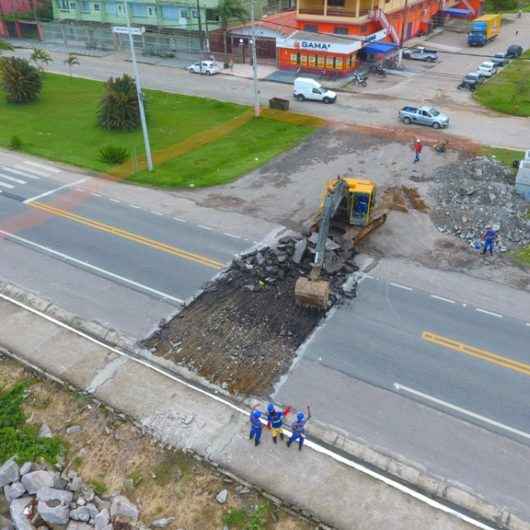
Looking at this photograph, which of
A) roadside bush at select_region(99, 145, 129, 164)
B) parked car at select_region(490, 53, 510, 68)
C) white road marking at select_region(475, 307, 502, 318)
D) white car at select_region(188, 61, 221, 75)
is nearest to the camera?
white road marking at select_region(475, 307, 502, 318)

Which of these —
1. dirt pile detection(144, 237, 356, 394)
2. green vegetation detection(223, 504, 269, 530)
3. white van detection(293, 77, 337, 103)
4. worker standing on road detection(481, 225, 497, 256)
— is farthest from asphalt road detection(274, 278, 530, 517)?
white van detection(293, 77, 337, 103)

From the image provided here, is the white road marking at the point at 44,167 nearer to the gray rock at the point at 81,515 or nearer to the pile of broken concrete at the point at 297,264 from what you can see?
the pile of broken concrete at the point at 297,264

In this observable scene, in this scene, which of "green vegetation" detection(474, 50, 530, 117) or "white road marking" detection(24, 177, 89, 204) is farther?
"green vegetation" detection(474, 50, 530, 117)

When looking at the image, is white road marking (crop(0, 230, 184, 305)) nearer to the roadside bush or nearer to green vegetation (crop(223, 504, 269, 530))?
green vegetation (crop(223, 504, 269, 530))

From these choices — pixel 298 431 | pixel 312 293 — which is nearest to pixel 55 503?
pixel 298 431

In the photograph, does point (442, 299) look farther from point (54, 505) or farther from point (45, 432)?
point (54, 505)

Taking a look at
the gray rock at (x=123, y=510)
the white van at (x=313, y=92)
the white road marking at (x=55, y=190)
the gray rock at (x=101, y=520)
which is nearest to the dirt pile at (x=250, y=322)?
the gray rock at (x=123, y=510)

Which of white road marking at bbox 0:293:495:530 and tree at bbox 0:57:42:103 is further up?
tree at bbox 0:57:42:103
